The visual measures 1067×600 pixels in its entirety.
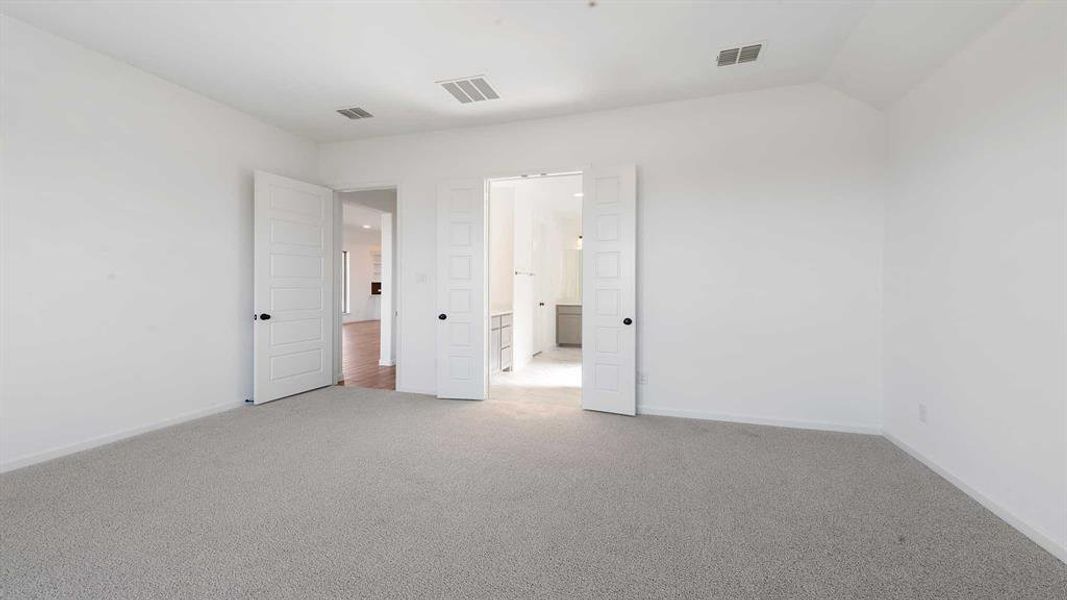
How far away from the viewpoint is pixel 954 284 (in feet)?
8.69

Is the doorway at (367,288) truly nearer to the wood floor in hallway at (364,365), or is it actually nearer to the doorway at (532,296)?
the wood floor in hallway at (364,365)

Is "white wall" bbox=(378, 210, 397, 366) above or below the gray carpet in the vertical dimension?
above

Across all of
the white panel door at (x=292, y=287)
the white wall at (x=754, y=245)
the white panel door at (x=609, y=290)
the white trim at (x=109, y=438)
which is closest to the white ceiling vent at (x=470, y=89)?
the white wall at (x=754, y=245)

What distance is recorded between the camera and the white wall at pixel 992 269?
1996 mm

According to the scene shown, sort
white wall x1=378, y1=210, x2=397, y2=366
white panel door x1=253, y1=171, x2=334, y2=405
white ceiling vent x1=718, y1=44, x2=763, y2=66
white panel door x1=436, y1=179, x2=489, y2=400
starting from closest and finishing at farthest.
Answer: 1. white ceiling vent x1=718, y1=44, x2=763, y2=66
2. white panel door x1=253, y1=171, x2=334, y2=405
3. white panel door x1=436, y1=179, x2=489, y2=400
4. white wall x1=378, y1=210, x2=397, y2=366

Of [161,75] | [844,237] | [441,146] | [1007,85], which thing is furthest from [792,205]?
[161,75]

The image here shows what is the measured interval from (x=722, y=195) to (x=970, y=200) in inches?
63.2

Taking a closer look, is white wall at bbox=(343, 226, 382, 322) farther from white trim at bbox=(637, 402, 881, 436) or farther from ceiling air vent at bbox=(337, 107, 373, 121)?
white trim at bbox=(637, 402, 881, 436)

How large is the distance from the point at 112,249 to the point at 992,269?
5699mm

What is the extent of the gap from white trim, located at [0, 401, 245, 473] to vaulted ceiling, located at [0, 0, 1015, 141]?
2803 millimetres

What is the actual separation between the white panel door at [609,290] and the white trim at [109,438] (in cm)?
342

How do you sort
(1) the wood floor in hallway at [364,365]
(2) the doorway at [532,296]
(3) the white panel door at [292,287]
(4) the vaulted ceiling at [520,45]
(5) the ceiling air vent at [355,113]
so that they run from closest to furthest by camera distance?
(4) the vaulted ceiling at [520,45], (5) the ceiling air vent at [355,113], (3) the white panel door at [292,287], (2) the doorway at [532,296], (1) the wood floor in hallway at [364,365]

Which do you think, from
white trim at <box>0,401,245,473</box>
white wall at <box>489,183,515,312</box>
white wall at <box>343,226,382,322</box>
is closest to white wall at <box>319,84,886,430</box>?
white wall at <box>489,183,515,312</box>

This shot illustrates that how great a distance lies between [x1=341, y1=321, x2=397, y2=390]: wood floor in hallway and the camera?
5.39m
